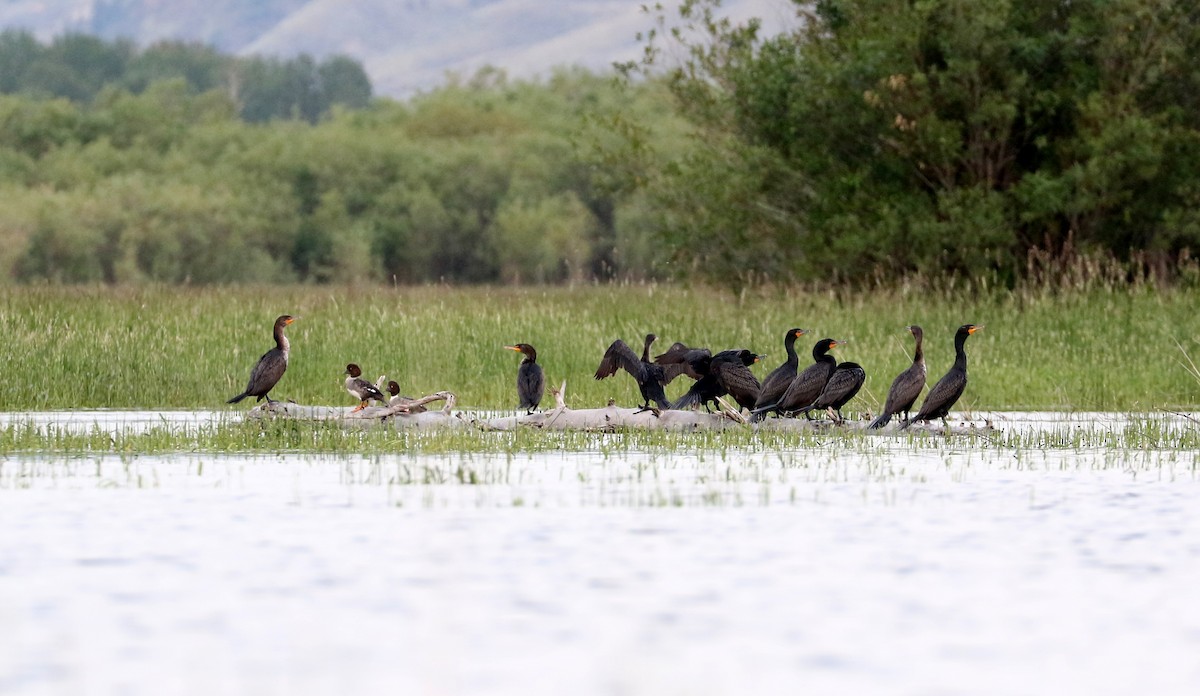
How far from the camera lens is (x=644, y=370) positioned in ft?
42.8

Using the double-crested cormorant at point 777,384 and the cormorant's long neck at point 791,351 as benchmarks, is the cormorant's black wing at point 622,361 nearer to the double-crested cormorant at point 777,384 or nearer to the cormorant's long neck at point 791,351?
the double-crested cormorant at point 777,384

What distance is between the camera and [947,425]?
12.8m

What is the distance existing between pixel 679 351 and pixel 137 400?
5.53m

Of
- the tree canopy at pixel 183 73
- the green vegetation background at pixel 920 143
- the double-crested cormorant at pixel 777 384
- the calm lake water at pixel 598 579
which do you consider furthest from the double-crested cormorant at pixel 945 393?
the tree canopy at pixel 183 73

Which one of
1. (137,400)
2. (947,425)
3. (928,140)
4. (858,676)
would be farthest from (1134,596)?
(928,140)

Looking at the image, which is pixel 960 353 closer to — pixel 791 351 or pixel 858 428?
pixel 858 428

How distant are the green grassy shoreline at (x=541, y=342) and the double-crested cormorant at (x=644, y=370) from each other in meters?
2.40

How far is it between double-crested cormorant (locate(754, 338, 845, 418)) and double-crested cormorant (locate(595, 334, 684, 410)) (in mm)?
916

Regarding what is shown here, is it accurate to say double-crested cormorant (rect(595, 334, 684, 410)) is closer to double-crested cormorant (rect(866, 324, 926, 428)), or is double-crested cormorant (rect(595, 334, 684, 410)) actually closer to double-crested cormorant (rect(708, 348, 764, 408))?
double-crested cormorant (rect(708, 348, 764, 408))

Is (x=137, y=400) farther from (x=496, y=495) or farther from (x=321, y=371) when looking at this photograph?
(x=496, y=495)

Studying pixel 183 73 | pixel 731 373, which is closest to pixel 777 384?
pixel 731 373

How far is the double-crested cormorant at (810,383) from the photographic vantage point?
12.4 metres

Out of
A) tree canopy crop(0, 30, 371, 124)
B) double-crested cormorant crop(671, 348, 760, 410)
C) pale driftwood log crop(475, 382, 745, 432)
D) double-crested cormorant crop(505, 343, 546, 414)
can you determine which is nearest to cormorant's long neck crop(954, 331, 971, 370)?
double-crested cormorant crop(671, 348, 760, 410)

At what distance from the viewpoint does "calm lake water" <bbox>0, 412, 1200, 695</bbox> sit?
5.43 meters
